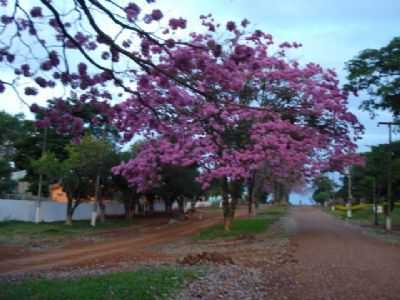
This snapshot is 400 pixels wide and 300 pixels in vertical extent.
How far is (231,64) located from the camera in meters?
9.21

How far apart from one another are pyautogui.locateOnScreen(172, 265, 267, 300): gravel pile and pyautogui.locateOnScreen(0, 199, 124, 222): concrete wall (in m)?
27.0

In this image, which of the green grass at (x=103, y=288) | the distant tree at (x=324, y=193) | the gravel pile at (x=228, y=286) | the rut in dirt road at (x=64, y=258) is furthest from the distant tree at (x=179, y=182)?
the distant tree at (x=324, y=193)

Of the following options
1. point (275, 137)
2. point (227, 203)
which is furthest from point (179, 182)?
point (275, 137)

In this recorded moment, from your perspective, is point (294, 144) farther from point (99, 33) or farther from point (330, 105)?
A: point (99, 33)

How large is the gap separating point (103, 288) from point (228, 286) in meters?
3.09

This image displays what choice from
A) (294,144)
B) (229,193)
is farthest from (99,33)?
(229,193)

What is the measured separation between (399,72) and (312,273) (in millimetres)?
15688

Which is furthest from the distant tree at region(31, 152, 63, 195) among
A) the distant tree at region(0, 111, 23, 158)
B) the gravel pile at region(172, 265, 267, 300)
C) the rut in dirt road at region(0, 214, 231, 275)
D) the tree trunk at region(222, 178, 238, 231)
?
the gravel pile at region(172, 265, 267, 300)

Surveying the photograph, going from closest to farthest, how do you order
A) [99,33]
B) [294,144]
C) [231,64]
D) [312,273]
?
[99,33], [231,64], [312,273], [294,144]

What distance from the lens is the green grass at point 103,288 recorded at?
10.6m

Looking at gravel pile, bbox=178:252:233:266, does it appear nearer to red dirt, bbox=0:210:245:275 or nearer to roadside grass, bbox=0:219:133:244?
red dirt, bbox=0:210:245:275

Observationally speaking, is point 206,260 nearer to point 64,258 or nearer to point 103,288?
point 64,258

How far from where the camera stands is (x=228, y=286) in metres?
13.5

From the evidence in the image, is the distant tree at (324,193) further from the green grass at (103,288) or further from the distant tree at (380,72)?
the green grass at (103,288)
